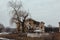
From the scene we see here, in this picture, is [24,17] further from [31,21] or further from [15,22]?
[31,21]

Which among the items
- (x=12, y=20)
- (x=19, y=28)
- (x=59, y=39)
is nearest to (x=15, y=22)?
(x=12, y=20)

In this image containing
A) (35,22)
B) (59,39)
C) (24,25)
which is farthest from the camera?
(35,22)

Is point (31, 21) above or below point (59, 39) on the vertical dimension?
above

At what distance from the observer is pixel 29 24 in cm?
5125

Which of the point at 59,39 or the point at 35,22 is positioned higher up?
the point at 35,22

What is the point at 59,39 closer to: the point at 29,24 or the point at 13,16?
the point at 13,16

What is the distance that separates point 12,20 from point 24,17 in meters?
3.41

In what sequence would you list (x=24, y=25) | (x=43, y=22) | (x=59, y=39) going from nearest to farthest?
(x=59, y=39)
(x=24, y=25)
(x=43, y=22)

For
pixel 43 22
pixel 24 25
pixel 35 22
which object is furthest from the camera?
pixel 35 22

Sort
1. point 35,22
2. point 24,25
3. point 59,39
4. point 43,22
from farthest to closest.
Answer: point 35,22
point 43,22
point 24,25
point 59,39

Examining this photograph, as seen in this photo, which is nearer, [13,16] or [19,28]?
[13,16]

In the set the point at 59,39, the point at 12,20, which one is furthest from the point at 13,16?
the point at 59,39

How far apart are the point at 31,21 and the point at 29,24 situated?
1.05 m

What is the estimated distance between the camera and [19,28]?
51.5 metres
